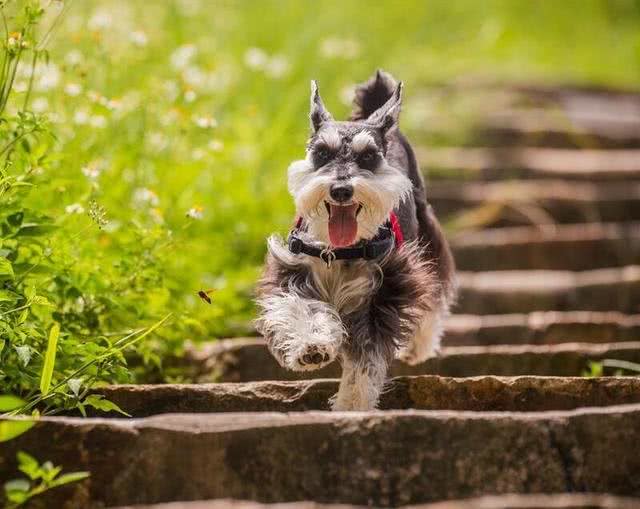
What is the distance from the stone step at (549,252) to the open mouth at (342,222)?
10.7 ft

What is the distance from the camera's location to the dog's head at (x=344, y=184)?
353 cm

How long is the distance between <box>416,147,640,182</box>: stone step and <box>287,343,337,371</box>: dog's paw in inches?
198

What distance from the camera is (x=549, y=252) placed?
683cm

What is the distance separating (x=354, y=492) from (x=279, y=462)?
20 centimetres

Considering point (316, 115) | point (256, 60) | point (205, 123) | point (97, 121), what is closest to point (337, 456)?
point (316, 115)

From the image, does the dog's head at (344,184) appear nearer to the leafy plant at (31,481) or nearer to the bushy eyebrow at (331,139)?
the bushy eyebrow at (331,139)

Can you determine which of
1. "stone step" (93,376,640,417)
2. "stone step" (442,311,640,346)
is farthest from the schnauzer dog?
"stone step" (442,311,640,346)

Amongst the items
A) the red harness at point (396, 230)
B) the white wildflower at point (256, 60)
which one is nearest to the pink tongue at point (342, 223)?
the red harness at point (396, 230)

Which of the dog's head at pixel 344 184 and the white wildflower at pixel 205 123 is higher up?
the white wildflower at pixel 205 123

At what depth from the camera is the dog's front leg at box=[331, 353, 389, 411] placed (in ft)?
11.7

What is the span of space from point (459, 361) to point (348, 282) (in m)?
0.84

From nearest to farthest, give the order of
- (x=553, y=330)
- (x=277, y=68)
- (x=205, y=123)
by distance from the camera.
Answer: (x=205, y=123)
(x=553, y=330)
(x=277, y=68)

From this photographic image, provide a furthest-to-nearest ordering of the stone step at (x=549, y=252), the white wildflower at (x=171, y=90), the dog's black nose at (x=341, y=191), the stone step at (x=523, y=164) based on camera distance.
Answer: the stone step at (x=523, y=164) → the stone step at (x=549, y=252) → the white wildflower at (x=171, y=90) → the dog's black nose at (x=341, y=191)

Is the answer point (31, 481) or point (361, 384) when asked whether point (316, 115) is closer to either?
point (361, 384)
